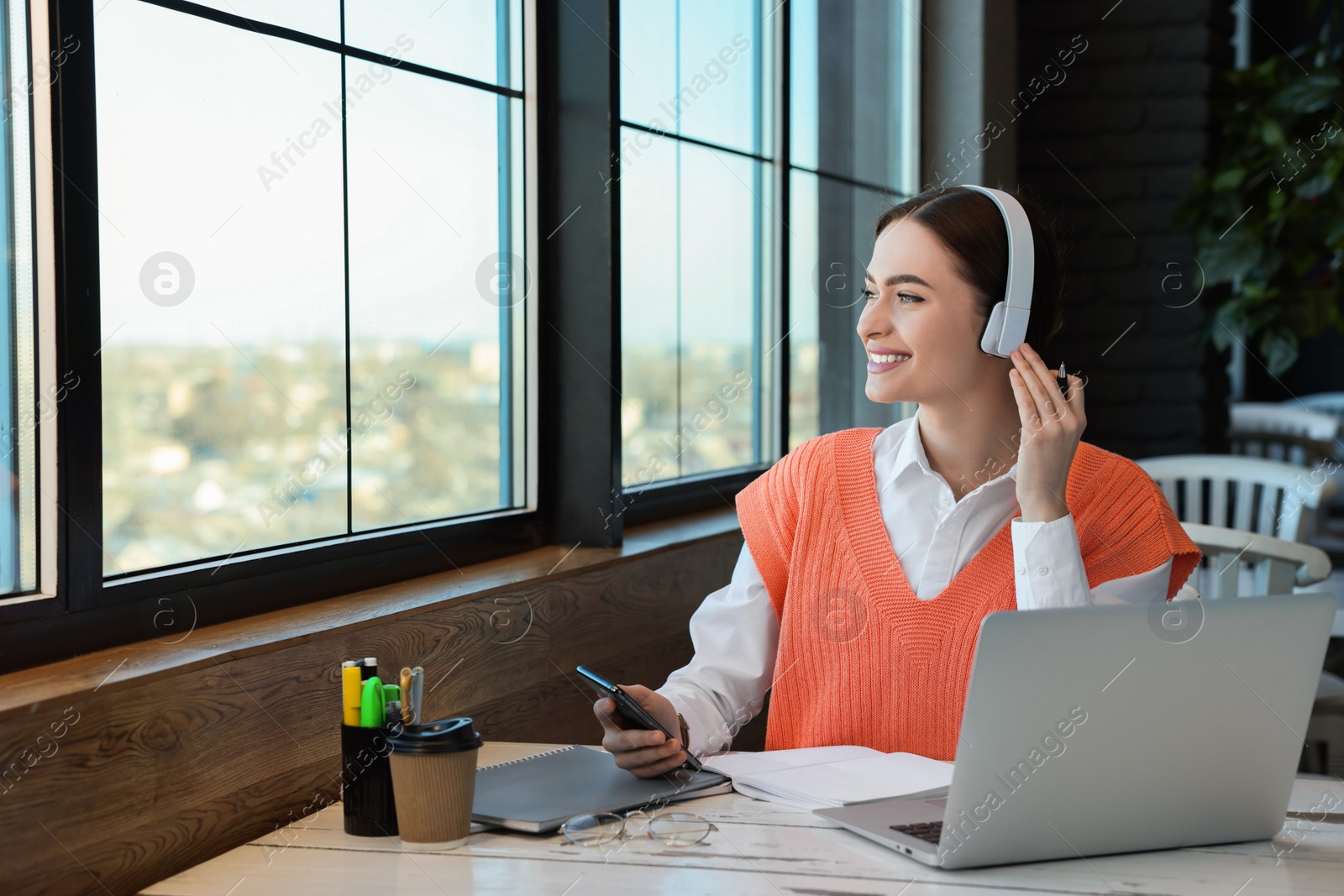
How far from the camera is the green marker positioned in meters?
1.14

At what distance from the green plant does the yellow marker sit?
3038mm

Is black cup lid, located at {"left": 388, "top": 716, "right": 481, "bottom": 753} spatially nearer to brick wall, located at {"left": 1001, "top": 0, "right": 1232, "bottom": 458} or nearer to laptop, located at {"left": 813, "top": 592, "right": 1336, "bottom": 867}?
laptop, located at {"left": 813, "top": 592, "right": 1336, "bottom": 867}

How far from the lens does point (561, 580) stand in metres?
1.81

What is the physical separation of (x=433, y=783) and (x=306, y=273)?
73 cm

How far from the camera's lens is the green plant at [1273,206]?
3.42 metres

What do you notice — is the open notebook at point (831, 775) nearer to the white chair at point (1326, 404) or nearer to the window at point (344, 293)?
the window at point (344, 293)

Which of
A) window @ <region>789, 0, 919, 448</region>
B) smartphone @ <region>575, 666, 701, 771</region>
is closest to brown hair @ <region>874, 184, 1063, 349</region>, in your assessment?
smartphone @ <region>575, 666, 701, 771</region>

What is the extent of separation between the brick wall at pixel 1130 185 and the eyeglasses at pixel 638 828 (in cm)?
285

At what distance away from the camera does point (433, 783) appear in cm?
109

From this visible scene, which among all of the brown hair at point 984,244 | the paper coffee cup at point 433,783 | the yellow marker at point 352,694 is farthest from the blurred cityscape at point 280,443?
the brown hair at point 984,244

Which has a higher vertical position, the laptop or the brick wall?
the brick wall

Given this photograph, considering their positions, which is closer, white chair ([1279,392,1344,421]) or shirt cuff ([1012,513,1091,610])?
shirt cuff ([1012,513,1091,610])

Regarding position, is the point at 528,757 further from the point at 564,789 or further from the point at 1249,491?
the point at 1249,491

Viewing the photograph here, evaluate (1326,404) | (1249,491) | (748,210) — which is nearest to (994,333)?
(748,210)
